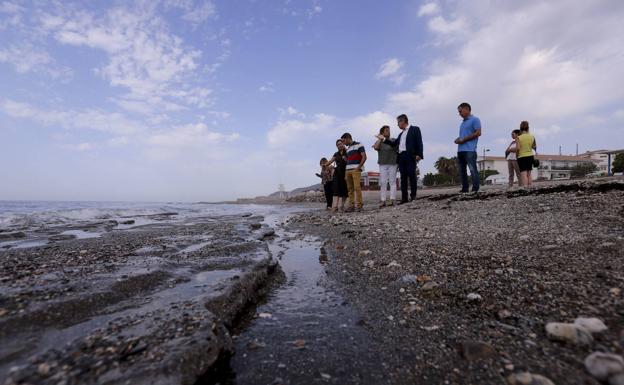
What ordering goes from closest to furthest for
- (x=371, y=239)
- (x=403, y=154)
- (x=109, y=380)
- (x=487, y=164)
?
(x=109, y=380) < (x=371, y=239) < (x=403, y=154) < (x=487, y=164)

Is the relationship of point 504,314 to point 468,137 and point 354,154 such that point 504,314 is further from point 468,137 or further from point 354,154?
point 354,154

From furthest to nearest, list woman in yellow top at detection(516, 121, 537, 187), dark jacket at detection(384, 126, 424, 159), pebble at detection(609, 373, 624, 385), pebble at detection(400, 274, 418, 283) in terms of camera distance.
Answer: woman in yellow top at detection(516, 121, 537, 187) < dark jacket at detection(384, 126, 424, 159) < pebble at detection(400, 274, 418, 283) < pebble at detection(609, 373, 624, 385)

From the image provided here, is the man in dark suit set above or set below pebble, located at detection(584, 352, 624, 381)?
above

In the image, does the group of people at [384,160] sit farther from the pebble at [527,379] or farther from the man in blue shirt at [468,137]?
the pebble at [527,379]

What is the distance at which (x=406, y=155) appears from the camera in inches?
315

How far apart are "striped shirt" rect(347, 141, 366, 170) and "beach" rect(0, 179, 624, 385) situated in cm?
535

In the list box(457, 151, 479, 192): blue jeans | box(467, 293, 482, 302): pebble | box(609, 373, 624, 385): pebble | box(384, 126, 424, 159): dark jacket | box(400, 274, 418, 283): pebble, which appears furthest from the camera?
box(384, 126, 424, 159): dark jacket

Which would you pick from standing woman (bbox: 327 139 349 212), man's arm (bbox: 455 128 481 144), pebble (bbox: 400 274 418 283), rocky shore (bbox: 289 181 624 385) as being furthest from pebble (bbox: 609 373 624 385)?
standing woman (bbox: 327 139 349 212)

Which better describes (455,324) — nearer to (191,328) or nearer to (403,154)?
(191,328)

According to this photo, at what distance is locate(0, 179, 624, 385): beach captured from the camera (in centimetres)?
133

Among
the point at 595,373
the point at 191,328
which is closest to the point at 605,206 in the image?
the point at 595,373

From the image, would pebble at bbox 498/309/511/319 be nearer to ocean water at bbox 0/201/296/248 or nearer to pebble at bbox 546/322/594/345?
pebble at bbox 546/322/594/345

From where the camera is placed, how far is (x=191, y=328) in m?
1.57

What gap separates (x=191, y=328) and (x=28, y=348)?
2.26ft
